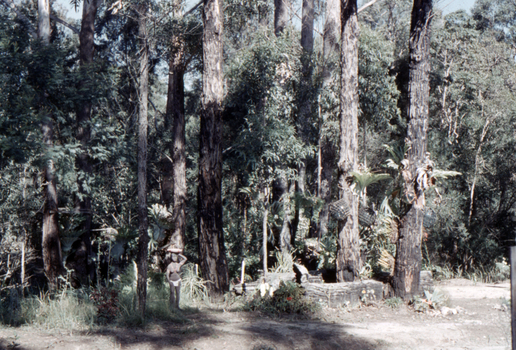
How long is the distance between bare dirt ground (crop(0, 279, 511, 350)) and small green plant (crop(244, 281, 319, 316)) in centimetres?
34

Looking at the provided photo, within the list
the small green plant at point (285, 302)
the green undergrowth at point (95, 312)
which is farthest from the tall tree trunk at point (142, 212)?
the small green plant at point (285, 302)

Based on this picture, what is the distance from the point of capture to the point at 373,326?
8.77m

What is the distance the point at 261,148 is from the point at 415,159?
4.99 metres

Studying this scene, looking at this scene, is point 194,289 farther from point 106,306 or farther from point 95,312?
point 106,306

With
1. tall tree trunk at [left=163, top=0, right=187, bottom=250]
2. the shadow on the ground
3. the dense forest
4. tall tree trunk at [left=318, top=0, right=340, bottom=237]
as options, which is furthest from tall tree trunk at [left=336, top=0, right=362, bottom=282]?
tall tree trunk at [left=163, top=0, right=187, bottom=250]

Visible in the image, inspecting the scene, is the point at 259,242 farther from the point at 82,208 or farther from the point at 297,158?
the point at 82,208

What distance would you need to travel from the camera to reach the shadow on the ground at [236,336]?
23.2 ft

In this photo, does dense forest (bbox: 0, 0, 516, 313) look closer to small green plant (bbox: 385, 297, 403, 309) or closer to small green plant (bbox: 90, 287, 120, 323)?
→ small green plant (bbox: 385, 297, 403, 309)

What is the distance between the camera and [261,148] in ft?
45.9

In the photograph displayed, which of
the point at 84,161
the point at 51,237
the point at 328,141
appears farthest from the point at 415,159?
the point at 51,237

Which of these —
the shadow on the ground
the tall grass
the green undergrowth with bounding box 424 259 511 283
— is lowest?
the green undergrowth with bounding box 424 259 511 283

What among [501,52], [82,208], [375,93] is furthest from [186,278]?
[501,52]

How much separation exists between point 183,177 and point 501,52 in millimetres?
14686

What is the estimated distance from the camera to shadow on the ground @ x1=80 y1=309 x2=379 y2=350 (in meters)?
7.07
